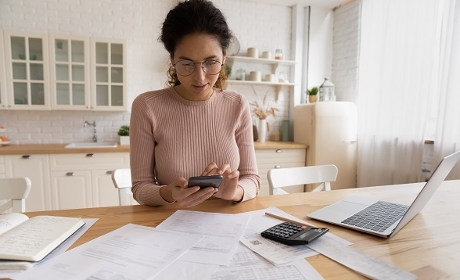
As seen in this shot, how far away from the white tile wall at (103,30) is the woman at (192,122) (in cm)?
219

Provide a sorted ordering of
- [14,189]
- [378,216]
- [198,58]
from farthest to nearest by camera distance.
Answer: [14,189], [198,58], [378,216]

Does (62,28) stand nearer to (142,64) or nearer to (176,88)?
(142,64)

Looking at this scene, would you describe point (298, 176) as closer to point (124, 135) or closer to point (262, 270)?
point (262, 270)

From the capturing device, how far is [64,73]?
115 inches

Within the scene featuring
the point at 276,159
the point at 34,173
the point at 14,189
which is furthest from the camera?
the point at 276,159

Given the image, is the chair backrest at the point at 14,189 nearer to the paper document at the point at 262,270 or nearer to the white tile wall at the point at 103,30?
the paper document at the point at 262,270

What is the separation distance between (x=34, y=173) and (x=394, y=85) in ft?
11.5

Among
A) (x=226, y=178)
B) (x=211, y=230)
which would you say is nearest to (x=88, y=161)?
(x=226, y=178)

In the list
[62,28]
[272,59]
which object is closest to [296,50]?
[272,59]

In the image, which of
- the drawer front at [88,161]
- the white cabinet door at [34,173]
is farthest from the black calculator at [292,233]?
the white cabinet door at [34,173]

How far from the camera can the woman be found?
43.9 inches

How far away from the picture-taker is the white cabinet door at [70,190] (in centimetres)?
268

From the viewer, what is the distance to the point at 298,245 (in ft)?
2.46

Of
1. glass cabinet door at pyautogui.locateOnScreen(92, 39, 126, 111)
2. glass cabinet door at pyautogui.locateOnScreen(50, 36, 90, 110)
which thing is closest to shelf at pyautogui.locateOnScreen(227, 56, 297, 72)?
glass cabinet door at pyautogui.locateOnScreen(92, 39, 126, 111)
